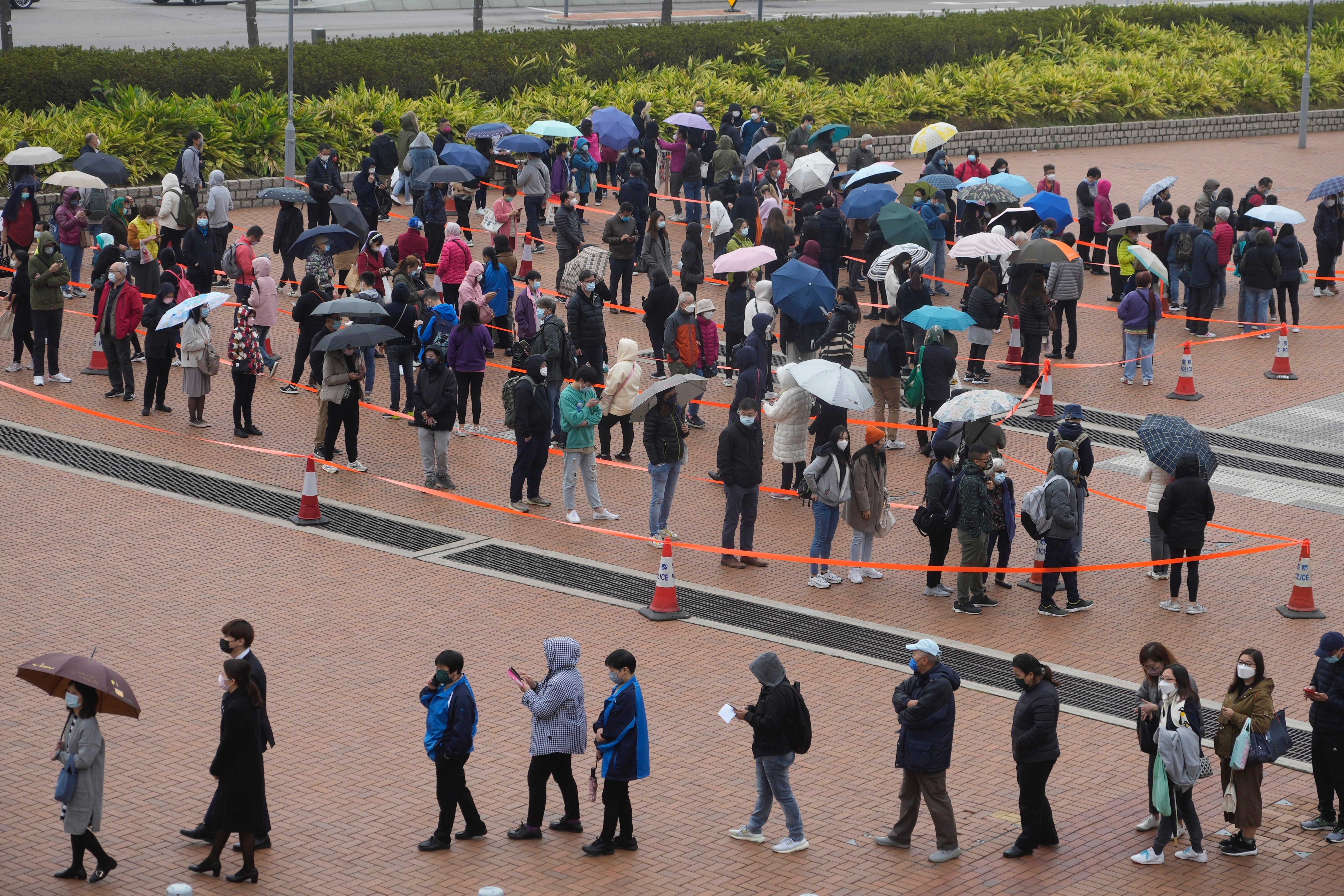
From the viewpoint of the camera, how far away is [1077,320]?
25172mm

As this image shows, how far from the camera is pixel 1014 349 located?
2303 centimetres

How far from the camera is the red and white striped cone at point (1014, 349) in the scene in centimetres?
2256

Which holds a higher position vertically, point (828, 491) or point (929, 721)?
point (828, 491)

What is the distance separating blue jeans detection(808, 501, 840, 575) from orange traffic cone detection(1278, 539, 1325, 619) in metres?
3.87

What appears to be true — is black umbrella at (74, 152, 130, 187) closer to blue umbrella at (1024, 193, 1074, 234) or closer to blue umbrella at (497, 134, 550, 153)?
blue umbrella at (497, 134, 550, 153)

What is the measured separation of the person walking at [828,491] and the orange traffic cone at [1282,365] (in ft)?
31.4

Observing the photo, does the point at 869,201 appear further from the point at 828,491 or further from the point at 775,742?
the point at 775,742

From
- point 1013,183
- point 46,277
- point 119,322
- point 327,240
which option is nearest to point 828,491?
point 327,240

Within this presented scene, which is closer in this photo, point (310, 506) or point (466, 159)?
point (310, 506)

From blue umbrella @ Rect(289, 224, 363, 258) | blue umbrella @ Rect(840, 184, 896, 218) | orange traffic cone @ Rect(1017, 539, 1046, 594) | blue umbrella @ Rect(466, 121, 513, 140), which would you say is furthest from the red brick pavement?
blue umbrella @ Rect(466, 121, 513, 140)

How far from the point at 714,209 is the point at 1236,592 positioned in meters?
12.4

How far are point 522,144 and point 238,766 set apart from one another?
62.8 ft

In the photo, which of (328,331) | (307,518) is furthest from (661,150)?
(307,518)

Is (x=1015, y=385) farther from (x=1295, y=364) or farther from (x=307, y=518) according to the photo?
(x=307, y=518)
